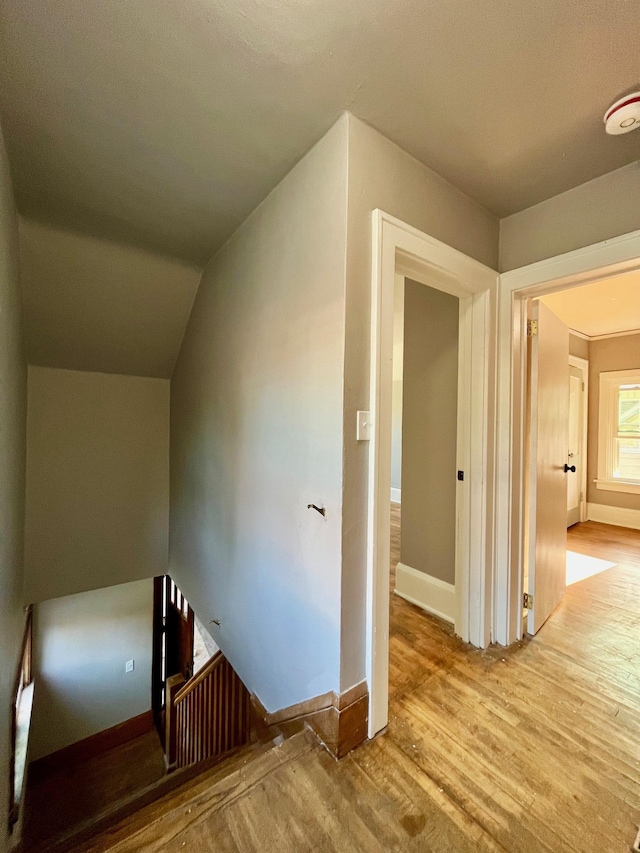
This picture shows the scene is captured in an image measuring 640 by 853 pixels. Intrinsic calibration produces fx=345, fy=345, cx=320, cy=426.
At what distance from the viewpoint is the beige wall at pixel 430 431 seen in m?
2.24

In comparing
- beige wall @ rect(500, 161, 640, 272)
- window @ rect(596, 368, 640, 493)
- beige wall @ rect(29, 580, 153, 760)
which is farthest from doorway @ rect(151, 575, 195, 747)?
window @ rect(596, 368, 640, 493)

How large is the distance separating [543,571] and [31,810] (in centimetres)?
573

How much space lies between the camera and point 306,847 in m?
1.03

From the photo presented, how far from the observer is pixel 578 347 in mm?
4609

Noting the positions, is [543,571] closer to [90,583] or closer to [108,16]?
[108,16]

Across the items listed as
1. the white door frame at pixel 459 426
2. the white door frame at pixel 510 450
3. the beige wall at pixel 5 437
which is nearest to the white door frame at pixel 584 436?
the white door frame at pixel 510 450

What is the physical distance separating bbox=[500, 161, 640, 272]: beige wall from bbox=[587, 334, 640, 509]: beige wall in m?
3.76

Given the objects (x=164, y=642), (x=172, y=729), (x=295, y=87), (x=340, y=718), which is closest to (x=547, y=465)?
(x=340, y=718)

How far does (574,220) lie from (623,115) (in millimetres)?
529

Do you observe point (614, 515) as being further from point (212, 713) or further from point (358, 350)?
point (212, 713)

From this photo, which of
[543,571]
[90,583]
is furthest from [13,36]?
[90,583]

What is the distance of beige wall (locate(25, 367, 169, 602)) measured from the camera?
3.24 meters

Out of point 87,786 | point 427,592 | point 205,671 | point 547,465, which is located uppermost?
point 547,465

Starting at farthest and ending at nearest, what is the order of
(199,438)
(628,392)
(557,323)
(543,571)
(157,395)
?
(628,392) → (157,395) → (199,438) → (557,323) → (543,571)
